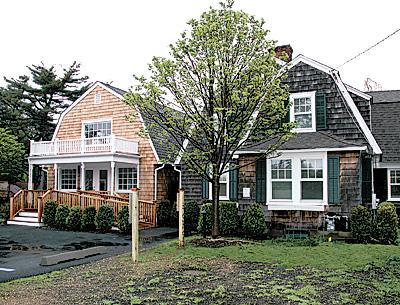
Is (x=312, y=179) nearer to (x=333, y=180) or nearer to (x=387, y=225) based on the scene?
(x=333, y=180)

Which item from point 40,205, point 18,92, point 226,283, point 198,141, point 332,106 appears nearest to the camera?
point 226,283

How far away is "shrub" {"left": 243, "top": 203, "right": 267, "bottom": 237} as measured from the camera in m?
13.4

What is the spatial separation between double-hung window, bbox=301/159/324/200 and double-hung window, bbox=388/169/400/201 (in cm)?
562

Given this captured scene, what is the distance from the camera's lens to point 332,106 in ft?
46.4

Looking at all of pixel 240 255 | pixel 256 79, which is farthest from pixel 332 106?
pixel 240 255

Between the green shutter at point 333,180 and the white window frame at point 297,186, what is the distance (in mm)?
121

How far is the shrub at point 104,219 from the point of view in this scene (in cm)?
1634

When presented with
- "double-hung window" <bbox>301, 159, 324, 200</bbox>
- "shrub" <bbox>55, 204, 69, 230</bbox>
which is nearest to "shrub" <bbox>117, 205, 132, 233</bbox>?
"shrub" <bbox>55, 204, 69, 230</bbox>

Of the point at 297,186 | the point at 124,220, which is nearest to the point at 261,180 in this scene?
the point at 297,186

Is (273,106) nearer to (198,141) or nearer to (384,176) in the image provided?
(198,141)

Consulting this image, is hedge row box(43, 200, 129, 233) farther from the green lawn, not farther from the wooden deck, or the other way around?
the green lawn

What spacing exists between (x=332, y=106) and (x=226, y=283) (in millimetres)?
9025

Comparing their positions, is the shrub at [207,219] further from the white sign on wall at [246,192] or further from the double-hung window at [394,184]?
the double-hung window at [394,184]

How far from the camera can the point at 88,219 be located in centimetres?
1672
